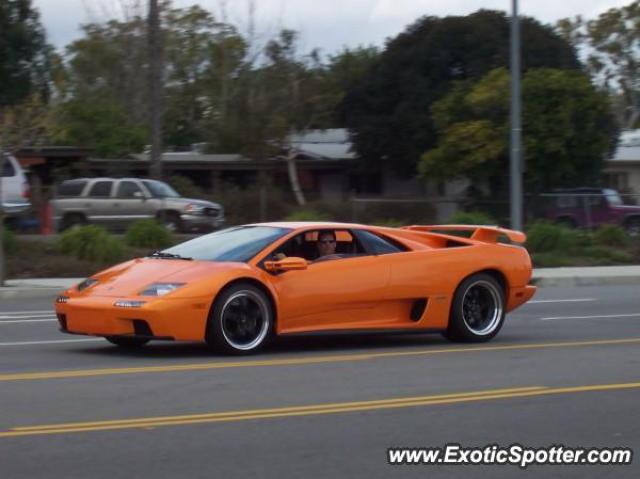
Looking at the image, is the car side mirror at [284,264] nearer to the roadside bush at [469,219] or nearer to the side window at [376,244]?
the side window at [376,244]

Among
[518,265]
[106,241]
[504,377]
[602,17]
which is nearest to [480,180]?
[106,241]

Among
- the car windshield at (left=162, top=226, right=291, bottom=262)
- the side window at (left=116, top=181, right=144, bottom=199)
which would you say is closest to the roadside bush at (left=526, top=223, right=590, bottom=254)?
the side window at (left=116, top=181, right=144, bottom=199)

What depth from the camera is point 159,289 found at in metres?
10.6

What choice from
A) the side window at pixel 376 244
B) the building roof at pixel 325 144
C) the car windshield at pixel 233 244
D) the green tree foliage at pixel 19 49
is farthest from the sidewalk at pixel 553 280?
the green tree foliage at pixel 19 49

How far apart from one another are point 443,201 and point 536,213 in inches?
116

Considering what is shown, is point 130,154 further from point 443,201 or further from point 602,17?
point 602,17

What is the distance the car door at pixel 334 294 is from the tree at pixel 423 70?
3180 centimetres

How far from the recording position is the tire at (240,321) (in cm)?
1072

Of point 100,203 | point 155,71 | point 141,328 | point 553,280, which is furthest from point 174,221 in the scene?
A: point 141,328

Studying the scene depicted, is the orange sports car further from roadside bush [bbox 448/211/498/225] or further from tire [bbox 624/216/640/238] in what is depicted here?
tire [bbox 624/216/640/238]

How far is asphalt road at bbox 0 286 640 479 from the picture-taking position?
6.91 metres

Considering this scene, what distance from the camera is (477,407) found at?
8719 millimetres

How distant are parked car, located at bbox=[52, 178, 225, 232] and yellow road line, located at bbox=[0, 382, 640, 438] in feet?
71.0

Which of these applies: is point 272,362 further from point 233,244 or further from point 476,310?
point 476,310
